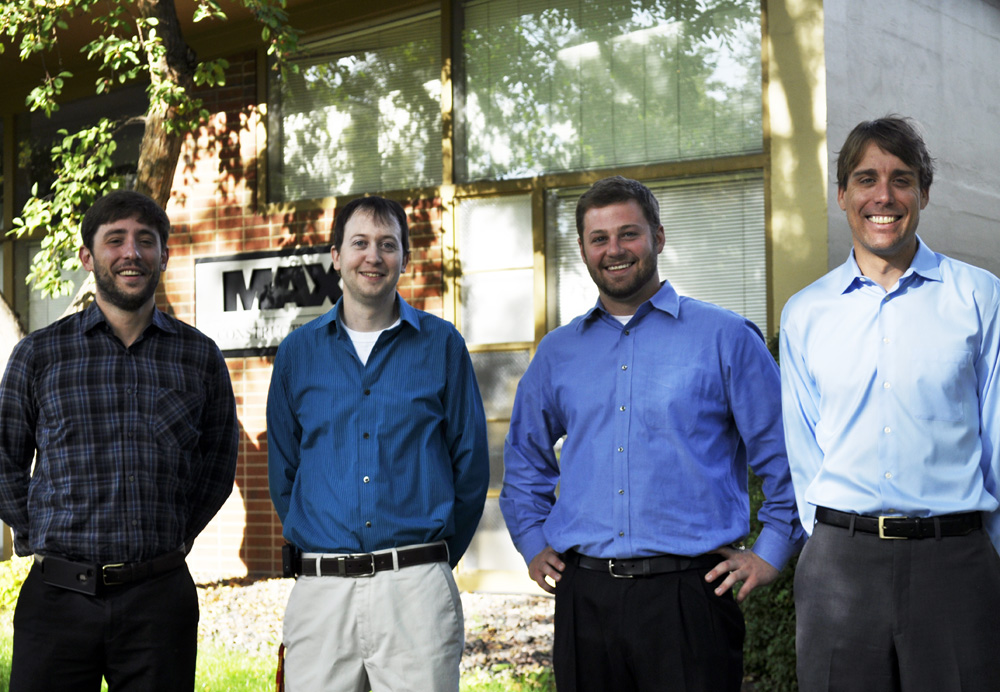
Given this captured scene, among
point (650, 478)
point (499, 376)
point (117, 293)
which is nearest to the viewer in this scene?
point (650, 478)

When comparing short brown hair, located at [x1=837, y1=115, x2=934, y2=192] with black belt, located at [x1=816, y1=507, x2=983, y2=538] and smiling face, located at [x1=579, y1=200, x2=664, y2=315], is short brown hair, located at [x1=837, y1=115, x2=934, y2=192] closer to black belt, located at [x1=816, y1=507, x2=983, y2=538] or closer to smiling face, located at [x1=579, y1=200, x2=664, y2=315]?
smiling face, located at [x1=579, y1=200, x2=664, y2=315]

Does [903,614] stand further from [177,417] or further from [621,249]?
[177,417]

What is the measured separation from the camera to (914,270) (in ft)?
10.8

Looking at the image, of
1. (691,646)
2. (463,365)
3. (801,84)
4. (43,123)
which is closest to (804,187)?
(801,84)

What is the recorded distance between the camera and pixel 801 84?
7621mm

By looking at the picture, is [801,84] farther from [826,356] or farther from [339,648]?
[339,648]

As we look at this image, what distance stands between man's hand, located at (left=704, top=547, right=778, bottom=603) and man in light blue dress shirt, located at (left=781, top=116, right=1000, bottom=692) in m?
0.11

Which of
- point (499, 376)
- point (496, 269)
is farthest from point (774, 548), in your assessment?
point (496, 269)

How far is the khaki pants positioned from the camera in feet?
11.6

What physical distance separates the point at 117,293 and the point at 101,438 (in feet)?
1.62

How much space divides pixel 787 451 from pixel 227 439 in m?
2.07

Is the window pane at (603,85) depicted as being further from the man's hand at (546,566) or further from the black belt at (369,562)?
the black belt at (369,562)

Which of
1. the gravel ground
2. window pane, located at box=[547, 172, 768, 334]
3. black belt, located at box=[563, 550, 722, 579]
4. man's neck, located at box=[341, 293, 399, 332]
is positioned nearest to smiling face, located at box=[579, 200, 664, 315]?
man's neck, located at box=[341, 293, 399, 332]

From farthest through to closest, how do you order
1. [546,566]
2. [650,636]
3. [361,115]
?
1. [361,115]
2. [546,566]
3. [650,636]
